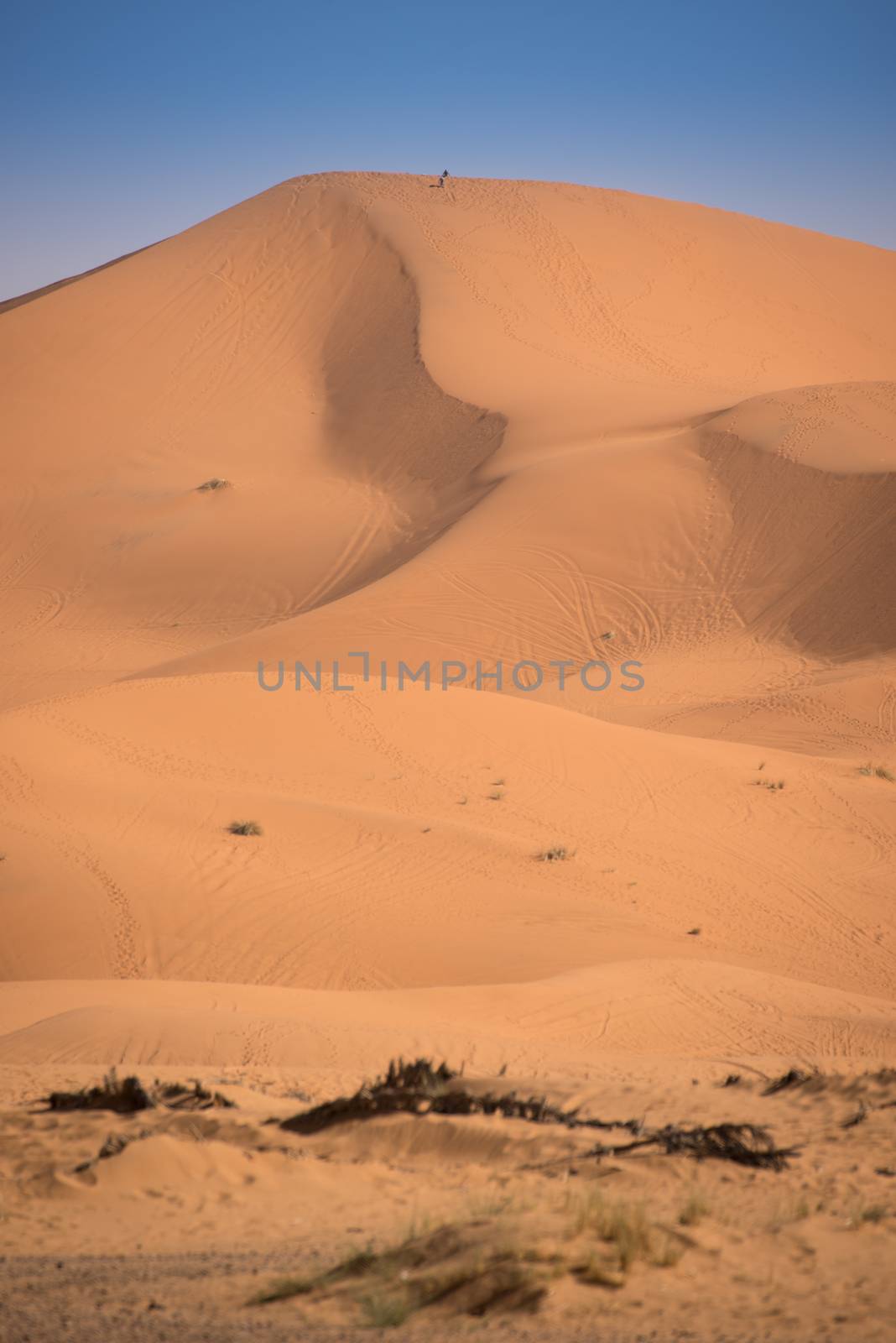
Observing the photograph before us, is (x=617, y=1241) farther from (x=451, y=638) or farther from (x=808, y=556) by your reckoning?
(x=808, y=556)

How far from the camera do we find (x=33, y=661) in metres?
25.8

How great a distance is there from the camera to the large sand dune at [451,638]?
8664mm

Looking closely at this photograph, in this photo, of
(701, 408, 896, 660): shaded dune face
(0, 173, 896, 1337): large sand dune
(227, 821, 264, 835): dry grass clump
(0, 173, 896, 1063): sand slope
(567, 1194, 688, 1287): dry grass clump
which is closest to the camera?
(567, 1194, 688, 1287): dry grass clump

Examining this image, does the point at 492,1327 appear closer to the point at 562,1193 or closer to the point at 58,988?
the point at 562,1193

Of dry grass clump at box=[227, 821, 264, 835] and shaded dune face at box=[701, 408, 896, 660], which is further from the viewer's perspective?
shaded dune face at box=[701, 408, 896, 660]

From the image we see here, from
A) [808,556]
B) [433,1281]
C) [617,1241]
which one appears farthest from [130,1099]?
[808,556]

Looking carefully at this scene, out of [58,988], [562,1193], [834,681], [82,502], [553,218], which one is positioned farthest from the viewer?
[553,218]

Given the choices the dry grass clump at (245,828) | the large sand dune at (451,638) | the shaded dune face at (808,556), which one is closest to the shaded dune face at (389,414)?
the large sand dune at (451,638)

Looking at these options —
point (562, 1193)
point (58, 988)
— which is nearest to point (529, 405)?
point (58, 988)

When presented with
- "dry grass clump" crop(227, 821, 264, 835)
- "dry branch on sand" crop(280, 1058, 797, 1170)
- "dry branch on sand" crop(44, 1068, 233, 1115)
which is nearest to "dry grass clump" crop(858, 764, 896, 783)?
"dry grass clump" crop(227, 821, 264, 835)

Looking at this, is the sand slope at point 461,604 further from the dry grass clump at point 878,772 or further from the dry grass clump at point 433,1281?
the dry grass clump at point 433,1281

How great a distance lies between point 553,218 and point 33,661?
29153 millimetres

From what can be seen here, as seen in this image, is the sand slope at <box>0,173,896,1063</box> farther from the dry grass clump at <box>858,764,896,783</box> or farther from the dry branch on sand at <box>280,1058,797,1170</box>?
the dry branch on sand at <box>280,1058,797,1170</box>

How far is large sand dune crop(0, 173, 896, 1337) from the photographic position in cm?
866
